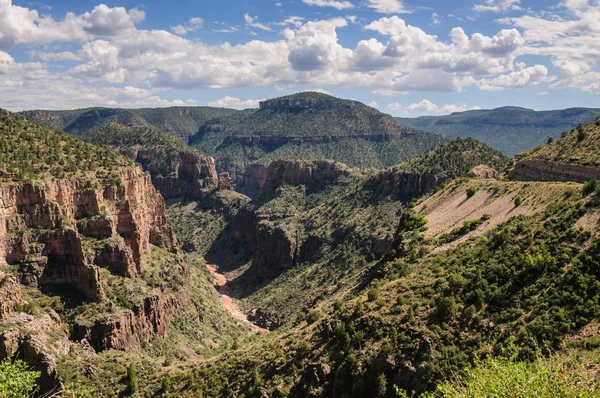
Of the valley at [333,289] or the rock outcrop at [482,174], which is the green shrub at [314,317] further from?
the rock outcrop at [482,174]

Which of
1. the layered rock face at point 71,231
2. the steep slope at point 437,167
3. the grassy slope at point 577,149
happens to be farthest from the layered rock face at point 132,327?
the grassy slope at point 577,149

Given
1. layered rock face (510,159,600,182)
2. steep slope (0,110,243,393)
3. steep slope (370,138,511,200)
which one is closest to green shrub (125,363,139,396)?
steep slope (0,110,243,393)

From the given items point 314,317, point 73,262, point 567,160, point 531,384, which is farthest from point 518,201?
point 73,262

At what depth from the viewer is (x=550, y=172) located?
7281 cm

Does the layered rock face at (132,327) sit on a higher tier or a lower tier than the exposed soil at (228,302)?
higher

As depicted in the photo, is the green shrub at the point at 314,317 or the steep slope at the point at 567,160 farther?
the steep slope at the point at 567,160

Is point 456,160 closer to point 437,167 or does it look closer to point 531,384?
point 437,167

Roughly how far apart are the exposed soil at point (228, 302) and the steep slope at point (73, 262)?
37.0 ft

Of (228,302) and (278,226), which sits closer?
(228,302)

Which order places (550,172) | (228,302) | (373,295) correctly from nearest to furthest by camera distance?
(373,295)
(550,172)
(228,302)

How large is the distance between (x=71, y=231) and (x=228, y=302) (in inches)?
2571

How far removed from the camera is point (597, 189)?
157ft

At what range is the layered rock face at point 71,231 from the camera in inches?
2849

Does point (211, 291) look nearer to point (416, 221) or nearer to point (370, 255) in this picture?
point (370, 255)
